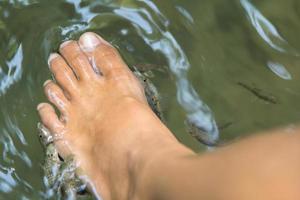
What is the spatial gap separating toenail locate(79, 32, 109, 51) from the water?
0.03m

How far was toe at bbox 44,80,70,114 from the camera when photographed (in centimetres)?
167

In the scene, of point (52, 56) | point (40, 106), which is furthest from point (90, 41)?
point (40, 106)

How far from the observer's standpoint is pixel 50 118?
1634 mm

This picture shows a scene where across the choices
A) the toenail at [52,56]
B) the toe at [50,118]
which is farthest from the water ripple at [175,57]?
the toe at [50,118]

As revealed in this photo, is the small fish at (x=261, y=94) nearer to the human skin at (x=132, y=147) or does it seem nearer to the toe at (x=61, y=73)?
the human skin at (x=132, y=147)

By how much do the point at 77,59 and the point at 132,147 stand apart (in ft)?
1.34

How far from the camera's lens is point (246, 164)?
101cm

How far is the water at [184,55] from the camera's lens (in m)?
1.62

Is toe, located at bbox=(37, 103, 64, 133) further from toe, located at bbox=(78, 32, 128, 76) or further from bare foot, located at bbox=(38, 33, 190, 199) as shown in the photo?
toe, located at bbox=(78, 32, 128, 76)

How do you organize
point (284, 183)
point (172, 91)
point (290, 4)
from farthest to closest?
point (290, 4) → point (172, 91) → point (284, 183)

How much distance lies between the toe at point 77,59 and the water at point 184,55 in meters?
0.03

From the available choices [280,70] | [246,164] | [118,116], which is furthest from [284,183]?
[280,70]

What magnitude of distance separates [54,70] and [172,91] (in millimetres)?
354

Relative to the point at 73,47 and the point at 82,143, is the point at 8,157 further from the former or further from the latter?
the point at 73,47
